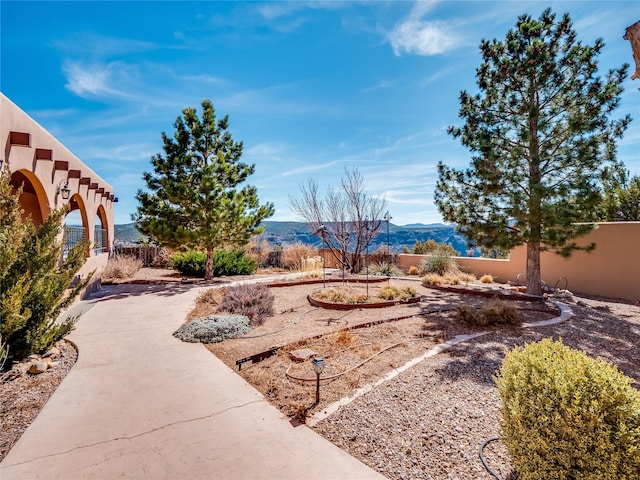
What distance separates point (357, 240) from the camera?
14070 millimetres

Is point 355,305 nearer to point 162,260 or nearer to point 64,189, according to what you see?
point 64,189

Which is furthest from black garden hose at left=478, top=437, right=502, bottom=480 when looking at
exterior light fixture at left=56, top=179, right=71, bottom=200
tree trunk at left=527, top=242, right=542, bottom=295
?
exterior light fixture at left=56, top=179, right=71, bottom=200

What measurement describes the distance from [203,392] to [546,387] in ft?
10.0

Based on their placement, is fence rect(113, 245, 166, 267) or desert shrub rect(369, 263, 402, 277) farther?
fence rect(113, 245, 166, 267)

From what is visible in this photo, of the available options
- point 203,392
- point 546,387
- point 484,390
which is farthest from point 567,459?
point 203,392

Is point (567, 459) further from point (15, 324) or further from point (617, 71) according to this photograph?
point (617, 71)

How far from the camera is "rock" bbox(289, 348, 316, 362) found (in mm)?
4105

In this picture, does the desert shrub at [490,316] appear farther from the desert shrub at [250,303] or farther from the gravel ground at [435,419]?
the desert shrub at [250,303]

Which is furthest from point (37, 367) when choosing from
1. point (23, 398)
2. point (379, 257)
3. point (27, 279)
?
point (379, 257)

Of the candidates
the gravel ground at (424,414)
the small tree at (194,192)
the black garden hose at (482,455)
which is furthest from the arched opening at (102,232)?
the black garden hose at (482,455)

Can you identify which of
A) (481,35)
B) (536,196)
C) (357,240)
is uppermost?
(481,35)

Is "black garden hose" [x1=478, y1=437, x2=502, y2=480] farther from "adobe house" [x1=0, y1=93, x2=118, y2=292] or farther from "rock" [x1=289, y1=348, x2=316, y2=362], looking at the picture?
"adobe house" [x1=0, y1=93, x2=118, y2=292]

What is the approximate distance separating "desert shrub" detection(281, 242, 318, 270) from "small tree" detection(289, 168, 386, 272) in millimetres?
2538

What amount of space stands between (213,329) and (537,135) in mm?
9100
